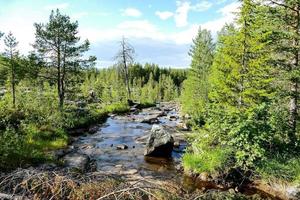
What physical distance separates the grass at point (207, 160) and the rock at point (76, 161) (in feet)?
16.1

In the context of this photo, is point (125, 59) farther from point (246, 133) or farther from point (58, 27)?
point (246, 133)

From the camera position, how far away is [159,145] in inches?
744

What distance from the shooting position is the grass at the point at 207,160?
1448 cm

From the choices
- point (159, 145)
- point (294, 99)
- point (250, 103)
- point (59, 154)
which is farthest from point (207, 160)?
point (59, 154)

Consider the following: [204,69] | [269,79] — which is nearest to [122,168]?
[269,79]

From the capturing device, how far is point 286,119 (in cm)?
1633

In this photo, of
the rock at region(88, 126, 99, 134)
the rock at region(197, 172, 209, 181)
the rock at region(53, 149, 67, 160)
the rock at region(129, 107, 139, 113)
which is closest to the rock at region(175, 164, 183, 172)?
the rock at region(197, 172, 209, 181)

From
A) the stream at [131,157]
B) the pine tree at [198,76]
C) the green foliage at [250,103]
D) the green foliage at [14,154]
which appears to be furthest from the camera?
the pine tree at [198,76]

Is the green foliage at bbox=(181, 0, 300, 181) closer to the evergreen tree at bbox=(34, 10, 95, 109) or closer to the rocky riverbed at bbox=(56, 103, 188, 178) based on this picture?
the rocky riverbed at bbox=(56, 103, 188, 178)

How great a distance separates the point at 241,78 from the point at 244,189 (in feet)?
17.0

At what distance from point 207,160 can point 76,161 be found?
21.0 feet

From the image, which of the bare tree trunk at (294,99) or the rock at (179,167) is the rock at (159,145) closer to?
the rock at (179,167)

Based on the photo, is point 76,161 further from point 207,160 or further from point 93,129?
point 93,129

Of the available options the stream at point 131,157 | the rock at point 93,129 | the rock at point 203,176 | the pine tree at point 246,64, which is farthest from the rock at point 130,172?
the rock at point 93,129
